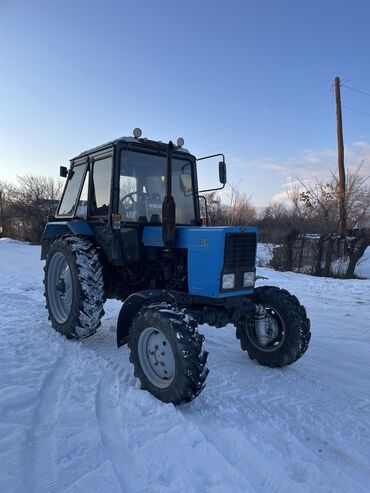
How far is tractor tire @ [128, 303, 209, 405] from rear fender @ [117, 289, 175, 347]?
0.21 m

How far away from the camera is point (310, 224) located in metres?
15.4

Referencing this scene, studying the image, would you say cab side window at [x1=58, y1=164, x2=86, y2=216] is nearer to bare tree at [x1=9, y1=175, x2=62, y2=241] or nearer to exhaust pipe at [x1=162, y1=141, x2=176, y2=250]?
exhaust pipe at [x1=162, y1=141, x2=176, y2=250]

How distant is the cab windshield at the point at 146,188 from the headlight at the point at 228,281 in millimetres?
1281

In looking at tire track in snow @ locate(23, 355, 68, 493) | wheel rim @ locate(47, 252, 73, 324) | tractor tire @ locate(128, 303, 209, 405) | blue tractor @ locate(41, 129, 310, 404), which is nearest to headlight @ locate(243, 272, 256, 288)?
blue tractor @ locate(41, 129, 310, 404)

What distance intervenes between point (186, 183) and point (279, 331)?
2219 mm

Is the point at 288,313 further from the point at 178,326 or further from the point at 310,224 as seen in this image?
the point at 310,224

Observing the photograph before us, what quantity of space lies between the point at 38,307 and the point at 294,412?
16.1ft

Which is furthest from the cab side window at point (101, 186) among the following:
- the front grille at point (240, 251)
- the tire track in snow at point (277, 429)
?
the tire track in snow at point (277, 429)

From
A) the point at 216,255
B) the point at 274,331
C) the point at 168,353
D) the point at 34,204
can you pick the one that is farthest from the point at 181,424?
the point at 34,204

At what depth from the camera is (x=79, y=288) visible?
15.0ft

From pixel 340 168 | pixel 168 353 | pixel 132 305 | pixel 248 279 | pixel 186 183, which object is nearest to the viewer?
pixel 168 353

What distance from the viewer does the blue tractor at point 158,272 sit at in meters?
3.53

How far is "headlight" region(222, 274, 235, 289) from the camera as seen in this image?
389cm

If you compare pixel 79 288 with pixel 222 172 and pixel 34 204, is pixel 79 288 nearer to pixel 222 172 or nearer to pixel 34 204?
pixel 222 172
